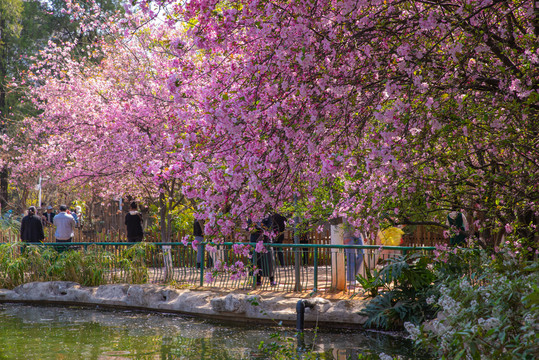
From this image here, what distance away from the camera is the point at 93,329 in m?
10.1

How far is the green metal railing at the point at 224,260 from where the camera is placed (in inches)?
416

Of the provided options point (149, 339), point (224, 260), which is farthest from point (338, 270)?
point (149, 339)

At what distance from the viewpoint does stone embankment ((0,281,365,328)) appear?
948cm

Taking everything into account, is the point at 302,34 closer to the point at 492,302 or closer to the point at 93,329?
the point at 492,302

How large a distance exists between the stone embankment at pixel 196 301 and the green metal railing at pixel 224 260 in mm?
510

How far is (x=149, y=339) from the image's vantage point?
9.15 meters

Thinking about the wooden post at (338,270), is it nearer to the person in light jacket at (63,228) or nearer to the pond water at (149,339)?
the pond water at (149,339)

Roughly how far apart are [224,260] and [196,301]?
0.91 m

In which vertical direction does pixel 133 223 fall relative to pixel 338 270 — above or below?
above

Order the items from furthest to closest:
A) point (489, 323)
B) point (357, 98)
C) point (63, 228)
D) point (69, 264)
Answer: point (63, 228), point (69, 264), point (357, 98), point (489, 323)

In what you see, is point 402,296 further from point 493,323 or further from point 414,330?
point 493,323

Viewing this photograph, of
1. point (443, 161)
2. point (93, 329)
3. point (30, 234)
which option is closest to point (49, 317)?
point (93, 329)

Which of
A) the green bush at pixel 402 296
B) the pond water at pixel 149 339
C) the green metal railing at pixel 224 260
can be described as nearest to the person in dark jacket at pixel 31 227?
the green metal railing at pixel 224 260

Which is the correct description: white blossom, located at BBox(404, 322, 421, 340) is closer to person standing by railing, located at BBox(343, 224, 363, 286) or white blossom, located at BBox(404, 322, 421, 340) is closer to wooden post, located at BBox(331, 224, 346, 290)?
person standing by railing, located at BBox(343, 224, 363, 286)
